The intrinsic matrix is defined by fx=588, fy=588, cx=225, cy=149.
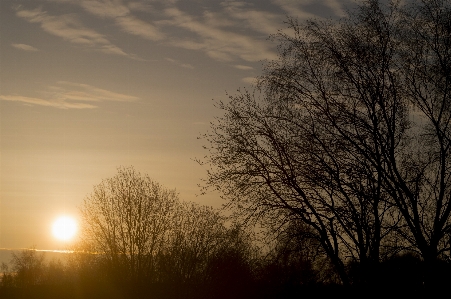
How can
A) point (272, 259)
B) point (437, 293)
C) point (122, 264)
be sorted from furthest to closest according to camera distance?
point (122, 264)
point (272, 259)
point (437, 293)

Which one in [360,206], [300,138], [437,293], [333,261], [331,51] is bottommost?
[437,293]

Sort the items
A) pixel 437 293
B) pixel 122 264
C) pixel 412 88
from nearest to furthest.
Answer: pixel 437 293 < pixel 412 88 < pixel 122 264

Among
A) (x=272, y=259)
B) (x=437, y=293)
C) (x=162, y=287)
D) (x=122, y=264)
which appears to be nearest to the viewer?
(x=437, y=293)

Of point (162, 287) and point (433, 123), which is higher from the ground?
point (433, 123)

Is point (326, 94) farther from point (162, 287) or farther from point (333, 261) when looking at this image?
point (162, 287)

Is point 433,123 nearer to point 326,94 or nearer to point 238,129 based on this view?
point 326,94

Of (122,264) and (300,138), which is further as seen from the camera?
(122,264)

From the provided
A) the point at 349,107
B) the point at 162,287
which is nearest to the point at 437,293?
the point at 349,107

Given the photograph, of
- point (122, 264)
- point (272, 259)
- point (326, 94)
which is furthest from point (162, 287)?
A: point (326, 94)

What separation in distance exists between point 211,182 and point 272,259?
3.10 metres

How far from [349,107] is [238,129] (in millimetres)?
3398

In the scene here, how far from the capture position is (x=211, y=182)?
18.1 m

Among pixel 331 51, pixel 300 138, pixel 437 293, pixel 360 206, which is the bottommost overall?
pixel 437 293

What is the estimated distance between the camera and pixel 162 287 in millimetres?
43469
